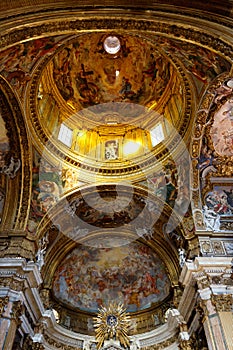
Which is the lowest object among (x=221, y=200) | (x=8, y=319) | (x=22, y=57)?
(x=8, y=319)

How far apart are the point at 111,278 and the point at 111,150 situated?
6074 millimetres

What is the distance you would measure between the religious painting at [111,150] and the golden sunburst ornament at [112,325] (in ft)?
22.1

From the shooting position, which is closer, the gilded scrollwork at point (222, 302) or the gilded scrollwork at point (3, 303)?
the gilded scrollwork at point (222, 302)

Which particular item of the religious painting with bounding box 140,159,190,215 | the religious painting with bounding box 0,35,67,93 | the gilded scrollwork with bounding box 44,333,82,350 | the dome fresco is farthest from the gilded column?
the dome fresco

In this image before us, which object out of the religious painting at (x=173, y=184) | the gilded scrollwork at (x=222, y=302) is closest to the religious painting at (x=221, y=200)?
the religious painting at (x=173, y=184)

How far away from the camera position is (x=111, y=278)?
15664 mm

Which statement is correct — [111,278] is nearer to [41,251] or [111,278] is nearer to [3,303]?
[41,251]

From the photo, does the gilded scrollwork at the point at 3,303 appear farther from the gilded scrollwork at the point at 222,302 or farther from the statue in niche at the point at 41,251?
the gilded scrollwork at the point at 222,302

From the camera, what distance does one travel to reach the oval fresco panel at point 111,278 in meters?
14.9

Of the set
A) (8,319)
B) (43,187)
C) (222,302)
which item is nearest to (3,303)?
(8,319)

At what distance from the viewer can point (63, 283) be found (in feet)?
49.4

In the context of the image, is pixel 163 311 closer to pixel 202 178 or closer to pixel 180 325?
pixel 180 325

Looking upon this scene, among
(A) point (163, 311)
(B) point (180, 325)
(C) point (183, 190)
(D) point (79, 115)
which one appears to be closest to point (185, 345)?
(B) point (180, 325)

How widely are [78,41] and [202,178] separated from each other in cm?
766
